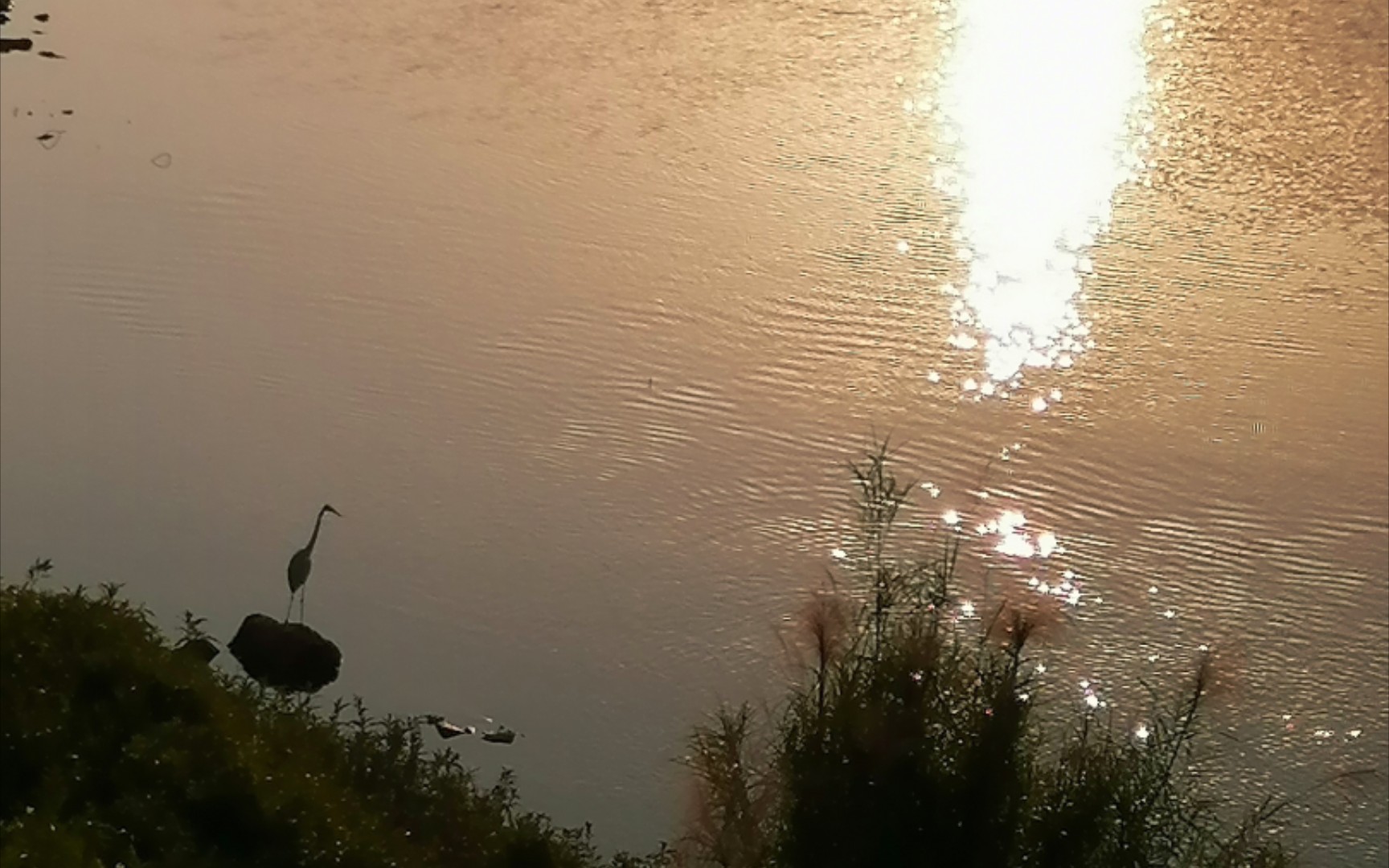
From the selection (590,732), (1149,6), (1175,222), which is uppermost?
(1149,6)

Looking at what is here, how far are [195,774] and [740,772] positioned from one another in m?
0.86

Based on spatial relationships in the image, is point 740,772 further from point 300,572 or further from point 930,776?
point 300,572

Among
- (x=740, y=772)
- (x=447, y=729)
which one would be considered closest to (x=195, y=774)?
(x=447, y=729)

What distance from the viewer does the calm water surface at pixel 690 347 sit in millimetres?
3691

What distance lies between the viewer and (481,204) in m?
5.37

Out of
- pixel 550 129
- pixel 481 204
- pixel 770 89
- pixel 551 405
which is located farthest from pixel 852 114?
pixel 551 405

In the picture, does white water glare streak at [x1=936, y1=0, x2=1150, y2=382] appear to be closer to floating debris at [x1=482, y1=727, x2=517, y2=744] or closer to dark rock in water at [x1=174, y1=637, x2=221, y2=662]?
floating debris at [x1=482, y1=727, x2=517, y2=744]

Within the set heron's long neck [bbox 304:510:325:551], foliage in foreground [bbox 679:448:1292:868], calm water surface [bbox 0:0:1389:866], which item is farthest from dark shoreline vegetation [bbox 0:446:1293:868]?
→ heron's long neck [bbox 304:510:325:551]

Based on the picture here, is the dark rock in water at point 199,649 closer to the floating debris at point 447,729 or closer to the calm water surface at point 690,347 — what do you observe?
the calm water surface at point 690,347

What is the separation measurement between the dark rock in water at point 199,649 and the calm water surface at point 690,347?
16cm

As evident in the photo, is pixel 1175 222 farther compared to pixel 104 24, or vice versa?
pixel 104 24

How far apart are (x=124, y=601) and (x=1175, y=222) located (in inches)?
124

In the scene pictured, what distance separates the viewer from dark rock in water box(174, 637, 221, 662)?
11.6ft

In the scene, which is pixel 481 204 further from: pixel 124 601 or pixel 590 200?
pixel 124 601
